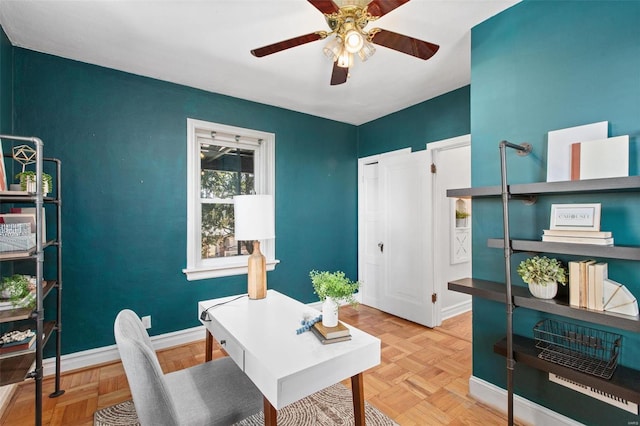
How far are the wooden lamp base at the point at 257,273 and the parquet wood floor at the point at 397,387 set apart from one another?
107 cm

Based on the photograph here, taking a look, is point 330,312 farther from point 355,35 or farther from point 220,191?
point 220,191

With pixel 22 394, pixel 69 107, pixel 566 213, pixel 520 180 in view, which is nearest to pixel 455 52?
pixel 520 180

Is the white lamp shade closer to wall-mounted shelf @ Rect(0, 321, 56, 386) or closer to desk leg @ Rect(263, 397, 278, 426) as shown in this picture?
desk leg @ Rect(263, 397, 278, 426)

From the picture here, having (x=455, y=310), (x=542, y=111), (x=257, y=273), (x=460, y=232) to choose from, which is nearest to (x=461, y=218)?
(x=460, y=232)

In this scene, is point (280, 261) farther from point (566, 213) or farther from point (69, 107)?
point (566, 213)

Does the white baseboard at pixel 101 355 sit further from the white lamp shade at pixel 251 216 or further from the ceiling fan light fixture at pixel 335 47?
the ceiling fan light fixture at pixel 335 47

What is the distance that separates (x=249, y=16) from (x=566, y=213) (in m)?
2.19

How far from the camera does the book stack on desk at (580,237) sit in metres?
1.41

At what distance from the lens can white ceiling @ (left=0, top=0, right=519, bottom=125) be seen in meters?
1.85

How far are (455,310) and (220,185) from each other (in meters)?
3.21

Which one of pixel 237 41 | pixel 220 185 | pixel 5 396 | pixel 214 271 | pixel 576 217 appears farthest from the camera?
pixel 220 185

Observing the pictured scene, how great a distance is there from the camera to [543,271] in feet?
5.18

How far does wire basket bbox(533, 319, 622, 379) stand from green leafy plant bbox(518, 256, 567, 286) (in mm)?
273

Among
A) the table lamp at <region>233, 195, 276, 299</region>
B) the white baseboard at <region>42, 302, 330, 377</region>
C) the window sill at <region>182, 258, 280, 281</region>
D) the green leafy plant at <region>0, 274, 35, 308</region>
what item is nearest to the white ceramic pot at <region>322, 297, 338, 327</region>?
the table lamp at <region>233, 195, 276, 299</region>
